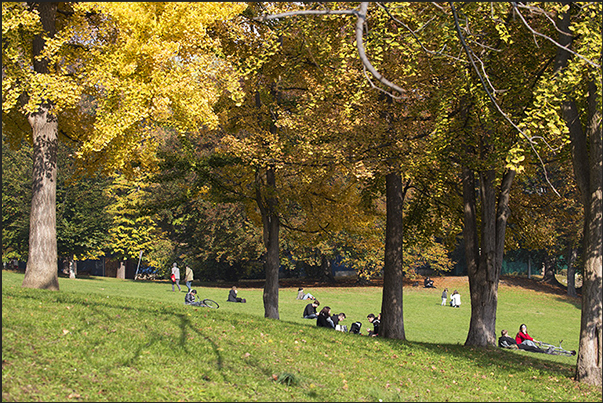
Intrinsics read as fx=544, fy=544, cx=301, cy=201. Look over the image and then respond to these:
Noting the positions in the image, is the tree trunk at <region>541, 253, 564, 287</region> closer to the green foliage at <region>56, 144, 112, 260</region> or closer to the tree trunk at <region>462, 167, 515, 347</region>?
the tree trunk at <region>462, 167, 515, 347</region>

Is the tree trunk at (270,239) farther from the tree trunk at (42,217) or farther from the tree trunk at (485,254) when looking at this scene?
the tree trunk at (42,217)

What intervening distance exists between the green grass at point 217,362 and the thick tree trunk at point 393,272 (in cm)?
157

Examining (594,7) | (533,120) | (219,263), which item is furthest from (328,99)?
(219,263)

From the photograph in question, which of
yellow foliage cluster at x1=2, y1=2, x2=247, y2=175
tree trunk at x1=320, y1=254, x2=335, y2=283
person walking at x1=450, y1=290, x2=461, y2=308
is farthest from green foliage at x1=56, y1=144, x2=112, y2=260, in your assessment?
yellow foliage cluster at x1=2, y1=2, x2=247, y2=175

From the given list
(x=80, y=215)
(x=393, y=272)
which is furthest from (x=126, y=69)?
(x=80, y=215)

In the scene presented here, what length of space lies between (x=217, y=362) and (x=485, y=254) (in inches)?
338

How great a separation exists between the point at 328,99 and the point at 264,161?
2.36m

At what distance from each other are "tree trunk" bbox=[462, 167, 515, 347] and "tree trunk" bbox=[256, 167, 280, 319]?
5.57 m

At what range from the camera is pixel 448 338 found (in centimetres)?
1930

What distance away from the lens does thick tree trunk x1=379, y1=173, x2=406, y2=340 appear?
45.5 ft

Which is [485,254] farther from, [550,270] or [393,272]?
[550,270]

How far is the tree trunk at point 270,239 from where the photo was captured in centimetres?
1647

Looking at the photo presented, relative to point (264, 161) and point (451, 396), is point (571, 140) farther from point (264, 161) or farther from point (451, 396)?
point (264, 161)

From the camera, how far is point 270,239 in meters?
17.1
